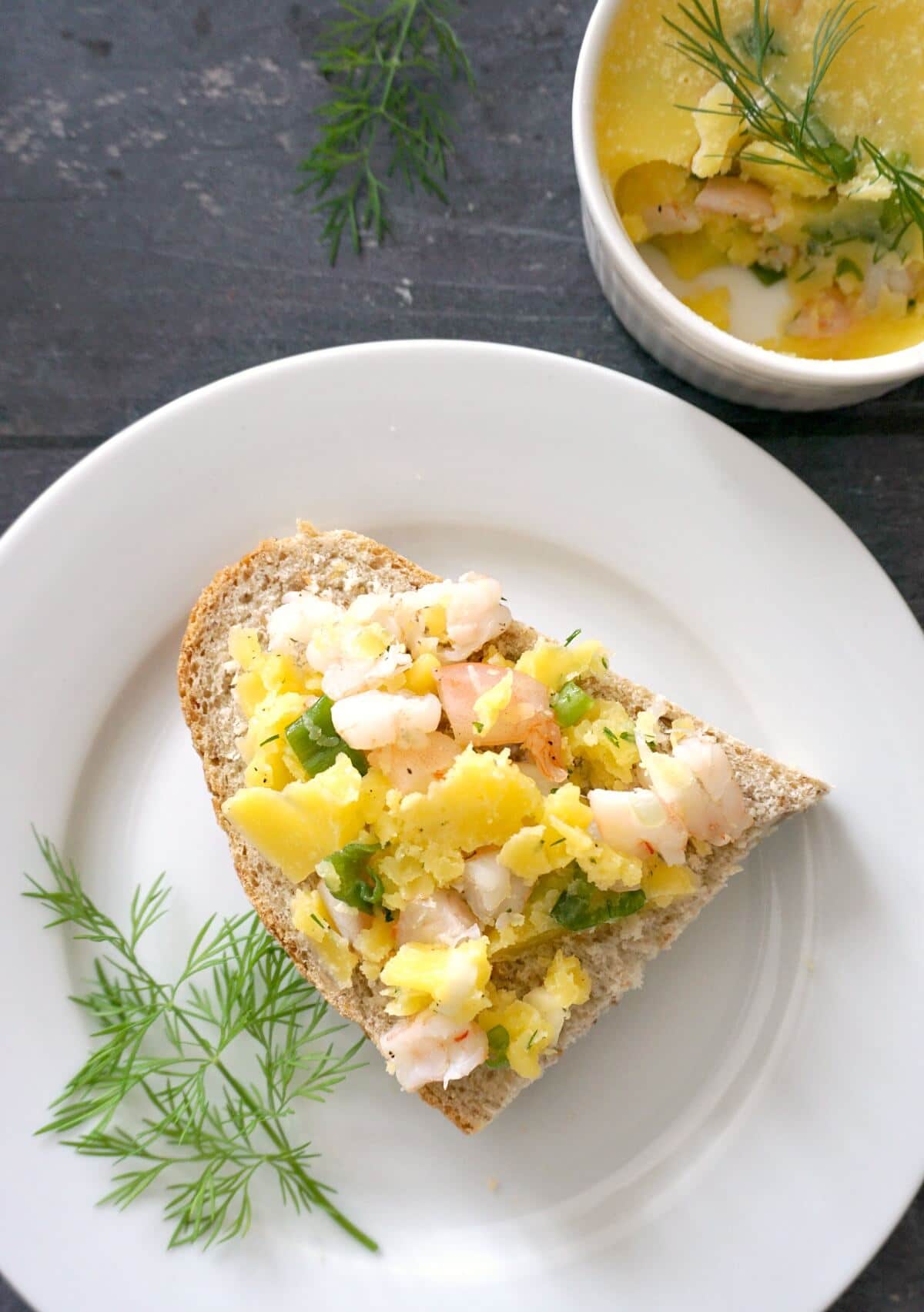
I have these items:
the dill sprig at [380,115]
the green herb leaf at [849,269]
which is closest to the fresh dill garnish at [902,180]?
the green herb leaf at [849,269]

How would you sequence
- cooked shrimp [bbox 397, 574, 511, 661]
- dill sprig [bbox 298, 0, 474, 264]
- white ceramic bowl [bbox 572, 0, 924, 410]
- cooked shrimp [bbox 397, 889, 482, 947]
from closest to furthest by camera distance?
white ceramic bowl [bbox 572, 0, 924, 410], cooked shrimp [bbox 397, 889, 482, 947], cooked shrimp [bbox 397, 574, 511, 661], dill sprig [bbox 298, 0, 474, 264]

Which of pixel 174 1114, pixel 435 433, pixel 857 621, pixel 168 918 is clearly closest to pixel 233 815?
pixel 168 918

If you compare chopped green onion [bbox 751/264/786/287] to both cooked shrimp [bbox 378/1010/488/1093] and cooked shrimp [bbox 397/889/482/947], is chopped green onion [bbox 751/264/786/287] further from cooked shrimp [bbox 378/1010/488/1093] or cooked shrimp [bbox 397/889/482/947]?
cooked shrimp [bbox 378/1010/488/1093]

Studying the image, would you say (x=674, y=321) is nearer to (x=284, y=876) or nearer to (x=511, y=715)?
(x=511, y=715)

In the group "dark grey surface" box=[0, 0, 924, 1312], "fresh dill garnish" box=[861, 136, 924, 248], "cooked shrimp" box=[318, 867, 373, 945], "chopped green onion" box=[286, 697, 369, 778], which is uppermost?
"fresh dill garnish" box=[861, 136, 924, 248]

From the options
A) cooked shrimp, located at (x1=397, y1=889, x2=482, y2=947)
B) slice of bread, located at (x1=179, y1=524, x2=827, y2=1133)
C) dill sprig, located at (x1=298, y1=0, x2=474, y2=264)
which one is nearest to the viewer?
cooked shrimp, located at (x1=397, y1=889, x2=482, y2=947)

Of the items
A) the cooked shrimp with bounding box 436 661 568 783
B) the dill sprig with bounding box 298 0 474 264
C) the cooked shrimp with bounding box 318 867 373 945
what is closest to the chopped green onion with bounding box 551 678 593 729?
the cooked shrimp with bounding box 436 661 568 783
